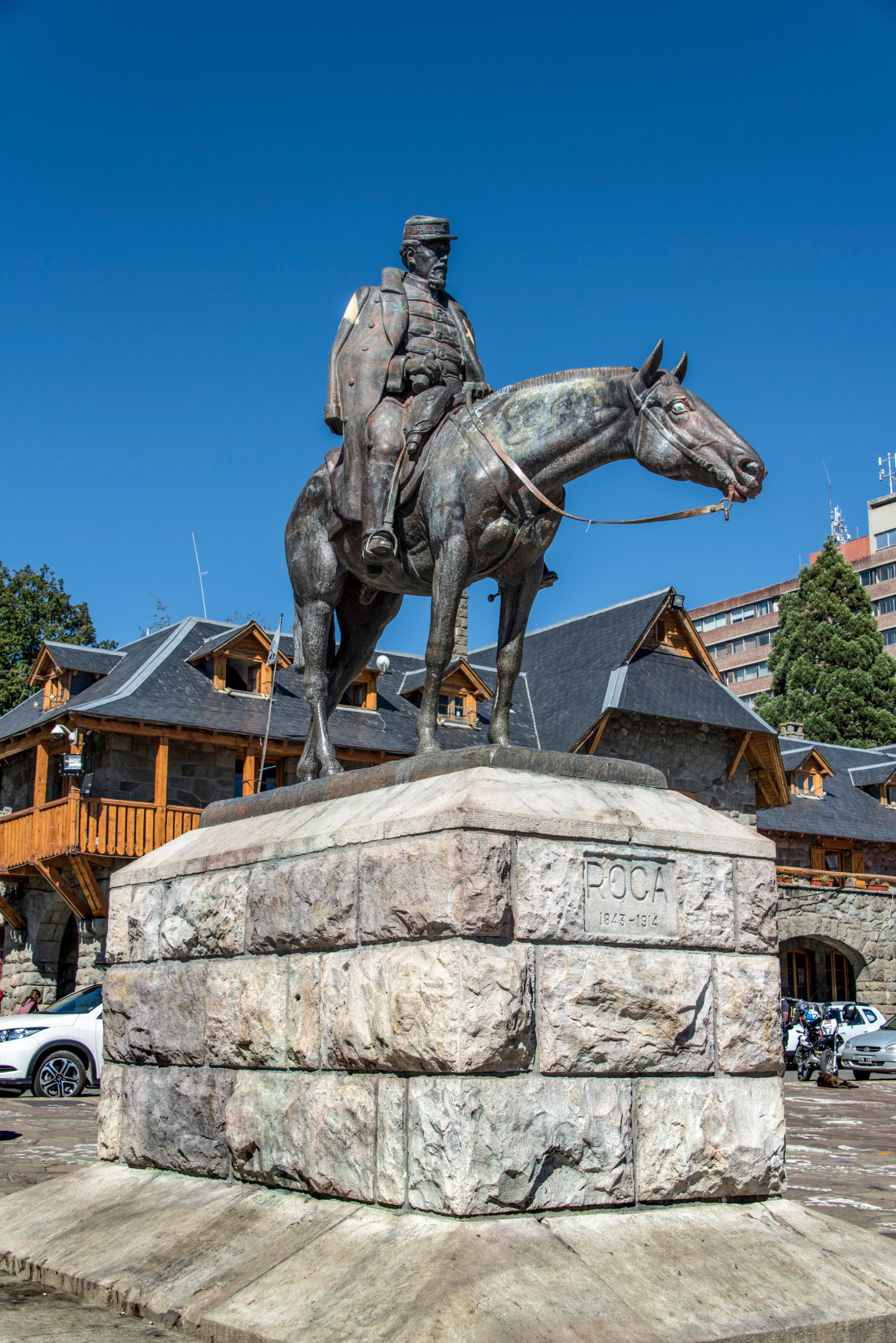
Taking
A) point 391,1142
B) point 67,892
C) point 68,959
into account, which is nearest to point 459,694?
point 67,892

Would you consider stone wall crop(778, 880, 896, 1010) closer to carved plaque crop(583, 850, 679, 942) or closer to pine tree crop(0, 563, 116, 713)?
pine tree crop(0, 563, 116, 713)

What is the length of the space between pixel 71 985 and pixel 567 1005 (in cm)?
2507

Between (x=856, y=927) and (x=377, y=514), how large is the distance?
3128cm

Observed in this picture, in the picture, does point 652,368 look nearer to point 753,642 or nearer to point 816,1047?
point 816,1047

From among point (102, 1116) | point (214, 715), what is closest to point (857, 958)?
point (214, 715)

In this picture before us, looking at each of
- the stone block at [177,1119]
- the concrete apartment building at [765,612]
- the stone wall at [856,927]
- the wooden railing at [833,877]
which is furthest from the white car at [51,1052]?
the concrete apartment building at [765,612]

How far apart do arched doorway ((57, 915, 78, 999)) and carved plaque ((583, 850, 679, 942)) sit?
24.7 meters

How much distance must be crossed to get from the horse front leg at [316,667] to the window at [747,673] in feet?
288

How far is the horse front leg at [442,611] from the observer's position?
5793mm

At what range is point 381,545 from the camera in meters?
6.05

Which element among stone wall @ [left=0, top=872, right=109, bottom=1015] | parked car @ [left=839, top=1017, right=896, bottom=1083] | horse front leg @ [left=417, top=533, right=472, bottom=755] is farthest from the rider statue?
stone wall @ [left=0, top=872, right=109, bottom=1015]

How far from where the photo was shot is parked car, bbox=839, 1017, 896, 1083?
24172 mm

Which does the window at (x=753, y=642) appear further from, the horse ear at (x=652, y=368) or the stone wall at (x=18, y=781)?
the horse ear at (x=652, y=368)

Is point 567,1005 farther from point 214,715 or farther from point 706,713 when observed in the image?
point 706,713
